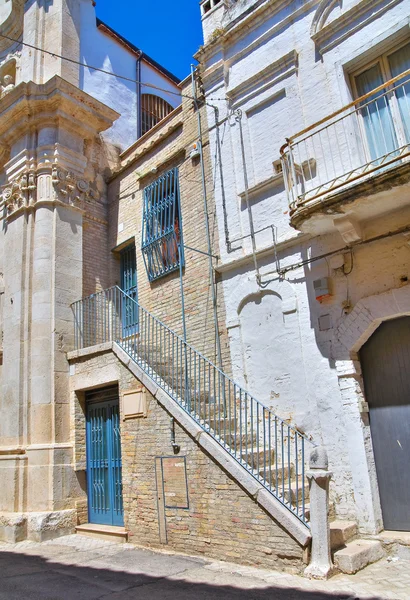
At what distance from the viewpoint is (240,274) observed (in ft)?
28.7

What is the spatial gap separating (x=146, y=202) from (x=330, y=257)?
17.3ft

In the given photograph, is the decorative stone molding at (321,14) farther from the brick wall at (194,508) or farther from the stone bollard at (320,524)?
the stone bollard at (320,524)

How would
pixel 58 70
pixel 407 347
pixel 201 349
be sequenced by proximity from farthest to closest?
1. pixel 58 70
2. pixel 201 349
3. pixel 407 347

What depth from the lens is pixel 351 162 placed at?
6922mm

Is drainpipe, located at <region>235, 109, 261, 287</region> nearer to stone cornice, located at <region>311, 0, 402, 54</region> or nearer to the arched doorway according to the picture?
stone cornice, located at <region>311, 0, 402, 54</region>

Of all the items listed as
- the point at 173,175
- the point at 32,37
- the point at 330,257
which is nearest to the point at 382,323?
the point at 330,257

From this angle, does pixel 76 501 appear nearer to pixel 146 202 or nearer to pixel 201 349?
pixel 201 349

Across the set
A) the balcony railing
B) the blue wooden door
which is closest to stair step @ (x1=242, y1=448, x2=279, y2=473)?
the balcony railing

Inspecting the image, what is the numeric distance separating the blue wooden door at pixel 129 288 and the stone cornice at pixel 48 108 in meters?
2.97

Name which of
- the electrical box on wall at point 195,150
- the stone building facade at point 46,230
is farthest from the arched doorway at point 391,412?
the stone building facade at point 46,230

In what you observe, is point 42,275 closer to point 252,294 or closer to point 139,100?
point 252,294

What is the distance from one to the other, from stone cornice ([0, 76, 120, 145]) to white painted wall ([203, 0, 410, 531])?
3.18 m

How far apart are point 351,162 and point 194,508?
509 centimetres

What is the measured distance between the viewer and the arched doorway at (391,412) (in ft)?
21.0
